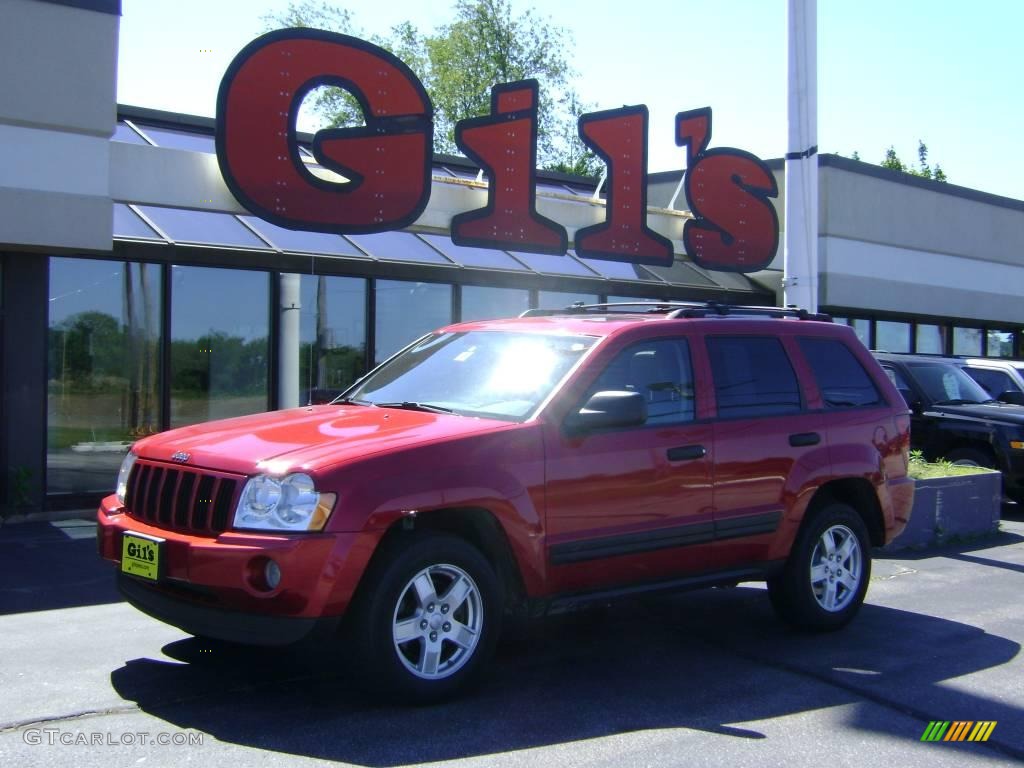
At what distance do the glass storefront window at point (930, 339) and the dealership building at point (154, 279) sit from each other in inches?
348

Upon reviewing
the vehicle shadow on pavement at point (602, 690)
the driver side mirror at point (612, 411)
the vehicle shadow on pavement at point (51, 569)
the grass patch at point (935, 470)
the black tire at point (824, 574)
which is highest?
the driver side mirror at point (612, 411)

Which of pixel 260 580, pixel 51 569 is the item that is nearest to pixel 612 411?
pixel 260 580

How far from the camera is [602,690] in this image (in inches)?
217

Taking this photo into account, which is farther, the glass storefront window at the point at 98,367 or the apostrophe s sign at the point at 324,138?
the apostrophe s sign at the point at 324,138

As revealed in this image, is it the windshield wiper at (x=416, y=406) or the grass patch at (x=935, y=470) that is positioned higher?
the windshield wiper at (x=416, y=406)

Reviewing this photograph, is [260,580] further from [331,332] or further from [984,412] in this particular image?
[984,412]

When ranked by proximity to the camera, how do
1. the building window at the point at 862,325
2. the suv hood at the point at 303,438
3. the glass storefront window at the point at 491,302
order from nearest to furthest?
1. the suv hood at the point at 303,438
2. the glass storefront window at the point at 491,302
3. the building window at the point at 862,325

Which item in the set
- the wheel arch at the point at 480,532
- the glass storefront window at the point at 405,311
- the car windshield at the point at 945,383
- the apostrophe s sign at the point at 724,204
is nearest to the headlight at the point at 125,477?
the wheel arch at the point at 480,532

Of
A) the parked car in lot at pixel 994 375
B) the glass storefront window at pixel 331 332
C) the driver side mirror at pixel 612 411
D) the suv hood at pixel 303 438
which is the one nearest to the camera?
the suv hood at pixel 303 438

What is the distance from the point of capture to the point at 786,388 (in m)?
6.86

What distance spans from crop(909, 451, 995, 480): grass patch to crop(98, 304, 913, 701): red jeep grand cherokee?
3.84 metres

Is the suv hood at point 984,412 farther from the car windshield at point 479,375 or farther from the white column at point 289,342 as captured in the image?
the car windshield at point 479,375

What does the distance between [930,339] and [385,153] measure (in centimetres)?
1568

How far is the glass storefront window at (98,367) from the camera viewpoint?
1189 cm
